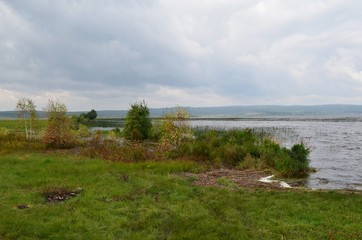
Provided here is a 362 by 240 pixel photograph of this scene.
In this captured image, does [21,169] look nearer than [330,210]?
No

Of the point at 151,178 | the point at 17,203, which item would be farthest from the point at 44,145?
the point at 17,203

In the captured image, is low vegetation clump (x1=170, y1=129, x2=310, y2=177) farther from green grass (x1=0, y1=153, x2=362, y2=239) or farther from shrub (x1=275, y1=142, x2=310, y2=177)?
green grass (x1=0, y1=153, x2=362, y2=239)

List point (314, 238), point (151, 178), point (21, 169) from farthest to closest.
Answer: point (21, 169) → point (151, 178) → point (314, 238)

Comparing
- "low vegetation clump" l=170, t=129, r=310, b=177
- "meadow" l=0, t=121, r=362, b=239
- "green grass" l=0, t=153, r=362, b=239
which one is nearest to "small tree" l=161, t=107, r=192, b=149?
"low vegetation clump" l=170, t=129, r=310, b=177

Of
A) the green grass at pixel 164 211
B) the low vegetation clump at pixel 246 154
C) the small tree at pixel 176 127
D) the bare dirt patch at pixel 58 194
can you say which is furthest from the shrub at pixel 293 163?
the bare dirt patch at pixel 58 194

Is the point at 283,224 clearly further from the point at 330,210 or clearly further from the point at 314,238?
the point at 330,210

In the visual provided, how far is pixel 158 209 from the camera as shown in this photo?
1086cm

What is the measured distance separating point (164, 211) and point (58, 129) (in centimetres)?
2240

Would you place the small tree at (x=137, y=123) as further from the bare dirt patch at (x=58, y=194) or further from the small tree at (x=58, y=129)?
the bare dirt patch at (x=58, y=194)

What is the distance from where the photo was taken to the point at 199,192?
526 inches

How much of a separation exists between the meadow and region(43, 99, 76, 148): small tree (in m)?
12.9

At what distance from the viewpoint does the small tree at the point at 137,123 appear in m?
40.3

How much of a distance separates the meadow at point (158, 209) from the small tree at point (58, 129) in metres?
12.9

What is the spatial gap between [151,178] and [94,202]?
4549mm
